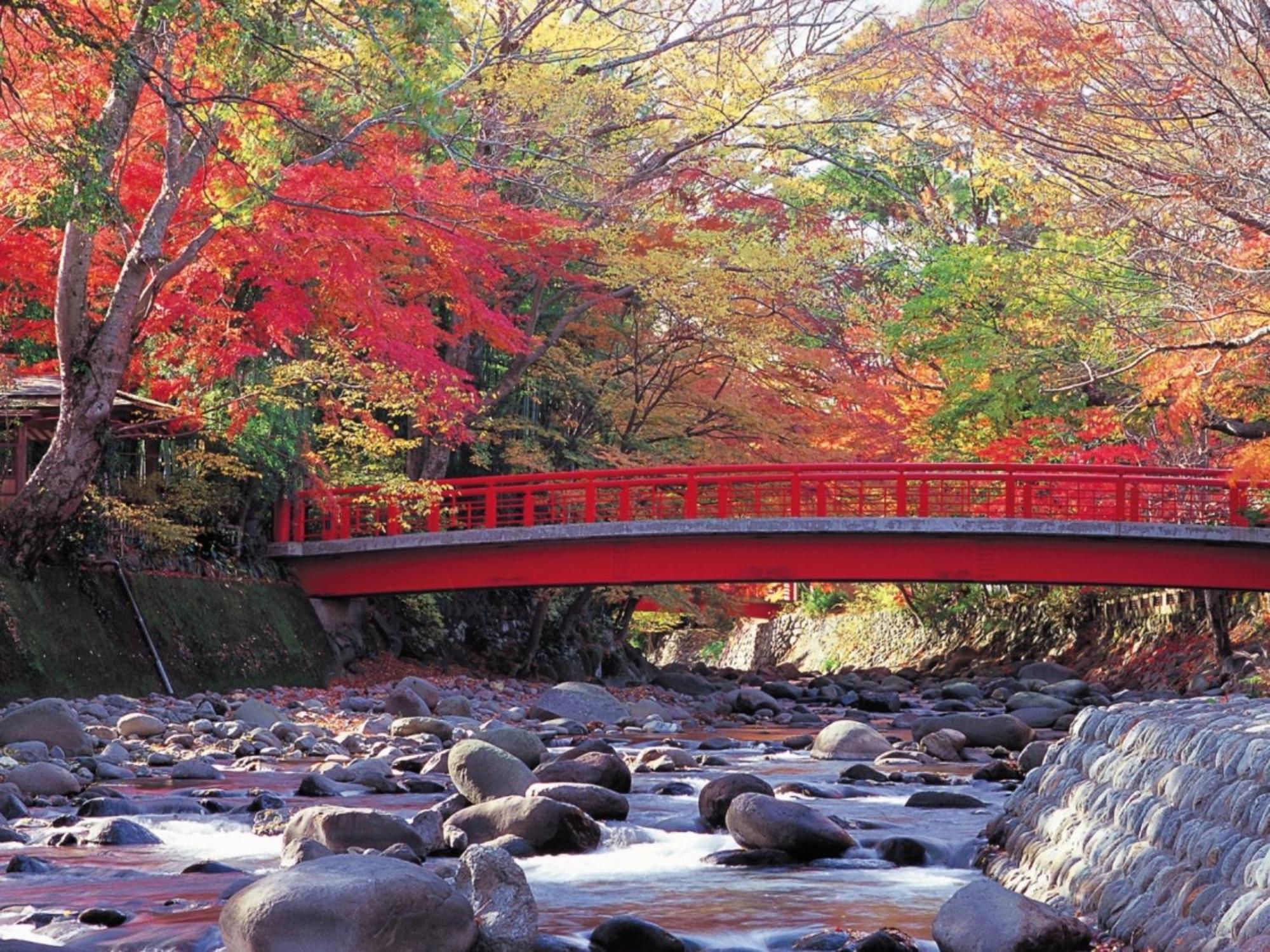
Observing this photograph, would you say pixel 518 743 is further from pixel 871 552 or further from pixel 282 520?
pixel 282 520

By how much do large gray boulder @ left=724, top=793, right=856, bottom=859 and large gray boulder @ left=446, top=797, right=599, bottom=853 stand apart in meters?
0.86

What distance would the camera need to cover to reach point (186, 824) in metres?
8.86

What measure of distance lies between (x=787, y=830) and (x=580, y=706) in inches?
385

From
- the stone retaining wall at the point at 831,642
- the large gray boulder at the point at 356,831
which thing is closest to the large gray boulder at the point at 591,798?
the large gray boulder at the point at 356,831

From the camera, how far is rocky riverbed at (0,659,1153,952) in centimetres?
582

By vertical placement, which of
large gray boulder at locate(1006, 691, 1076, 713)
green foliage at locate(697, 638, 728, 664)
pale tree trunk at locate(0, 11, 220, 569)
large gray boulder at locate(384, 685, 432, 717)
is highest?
pale tree trunk at locate(0, 11, 220, 569)

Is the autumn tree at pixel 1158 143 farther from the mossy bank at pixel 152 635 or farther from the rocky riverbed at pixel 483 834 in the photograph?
the mossy bank at pixel 152 635

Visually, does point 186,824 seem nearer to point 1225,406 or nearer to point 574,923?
point 574,923

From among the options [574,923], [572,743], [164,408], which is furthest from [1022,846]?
[164,408]

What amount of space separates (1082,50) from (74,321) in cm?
1026

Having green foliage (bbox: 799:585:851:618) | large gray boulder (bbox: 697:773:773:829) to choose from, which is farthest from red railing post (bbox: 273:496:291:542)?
green foliage (bbox: 799:585:851:618)

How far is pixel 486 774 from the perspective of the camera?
30.5 feet

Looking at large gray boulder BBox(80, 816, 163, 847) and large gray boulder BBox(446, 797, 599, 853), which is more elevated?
large gray boulder BBox(446, 797, 599, 853)

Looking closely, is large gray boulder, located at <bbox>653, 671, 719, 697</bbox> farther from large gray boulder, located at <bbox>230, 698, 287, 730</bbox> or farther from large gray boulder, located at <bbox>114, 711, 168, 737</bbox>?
large gray boulder, located at <bbox>114, 711, 168, 737</bbox>
